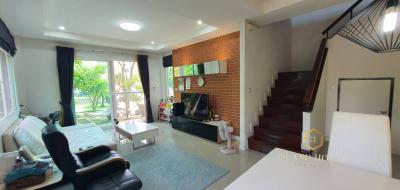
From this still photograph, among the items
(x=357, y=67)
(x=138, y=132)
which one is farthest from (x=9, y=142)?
(x=357, y=67)

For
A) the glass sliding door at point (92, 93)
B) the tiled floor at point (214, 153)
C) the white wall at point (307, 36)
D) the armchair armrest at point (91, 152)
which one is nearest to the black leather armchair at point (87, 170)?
the armchair armrest at point (91, 152)

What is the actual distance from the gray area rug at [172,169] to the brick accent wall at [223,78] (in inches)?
56.7

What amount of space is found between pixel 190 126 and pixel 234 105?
1308mm

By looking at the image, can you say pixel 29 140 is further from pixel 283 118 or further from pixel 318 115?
pixel 318 115

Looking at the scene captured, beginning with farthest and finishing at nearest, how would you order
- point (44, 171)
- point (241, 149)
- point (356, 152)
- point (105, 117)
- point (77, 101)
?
point (105, 117)
point (77, 101)
point (241, 149)
point (44, 171)
point (356, 152)

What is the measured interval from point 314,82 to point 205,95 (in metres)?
2.37

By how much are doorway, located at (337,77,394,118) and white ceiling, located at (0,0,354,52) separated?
1.77 meters

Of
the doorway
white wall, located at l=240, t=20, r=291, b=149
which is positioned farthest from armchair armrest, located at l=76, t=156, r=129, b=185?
the doorway

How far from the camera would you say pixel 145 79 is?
5.95 meters

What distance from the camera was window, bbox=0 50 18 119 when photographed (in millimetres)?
2878

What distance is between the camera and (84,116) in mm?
5000

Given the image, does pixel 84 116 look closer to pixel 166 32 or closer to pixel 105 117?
pixel 105 117

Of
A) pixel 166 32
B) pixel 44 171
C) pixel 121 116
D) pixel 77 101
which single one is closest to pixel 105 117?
pixel 121 116

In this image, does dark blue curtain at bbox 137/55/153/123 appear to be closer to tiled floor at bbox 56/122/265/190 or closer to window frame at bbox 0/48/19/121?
tiled floor at bbox 56/122/265/190
